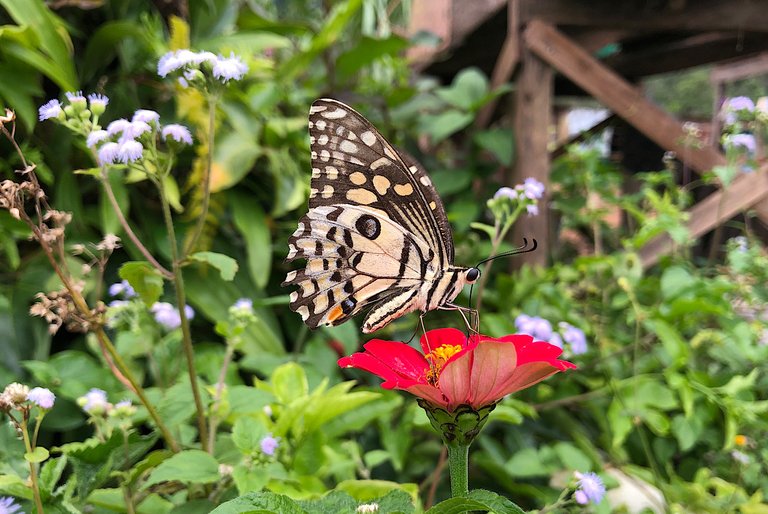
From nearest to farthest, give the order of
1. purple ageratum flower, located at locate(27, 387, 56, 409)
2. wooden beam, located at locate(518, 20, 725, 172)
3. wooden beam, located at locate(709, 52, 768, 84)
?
purple ageratum flower, located at locate(27, 387, 56, 409)
wooden beam, located at locate(518, 20, 725, 172)
wooden beam, located at locate(709, 52, 768, 84)

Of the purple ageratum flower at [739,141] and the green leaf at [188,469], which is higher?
the purple ageratum flower at [739,141]

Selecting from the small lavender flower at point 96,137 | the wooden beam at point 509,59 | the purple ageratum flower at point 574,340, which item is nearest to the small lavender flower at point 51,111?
the small lavender flower at point 96,137

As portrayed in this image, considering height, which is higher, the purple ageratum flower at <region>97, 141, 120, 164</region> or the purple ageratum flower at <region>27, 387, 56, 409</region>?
the purple ageratum flower at <region>97, 141, 120, 164</region>

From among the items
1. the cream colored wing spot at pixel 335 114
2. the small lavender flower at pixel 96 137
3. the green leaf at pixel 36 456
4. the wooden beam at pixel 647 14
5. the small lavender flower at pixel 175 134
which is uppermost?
the wooden beam at pixel 647 14

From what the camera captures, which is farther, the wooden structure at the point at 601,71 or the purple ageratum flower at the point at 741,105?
the wooden structure at the point at 601,71

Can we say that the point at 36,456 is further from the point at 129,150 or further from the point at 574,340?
the point at 574,340

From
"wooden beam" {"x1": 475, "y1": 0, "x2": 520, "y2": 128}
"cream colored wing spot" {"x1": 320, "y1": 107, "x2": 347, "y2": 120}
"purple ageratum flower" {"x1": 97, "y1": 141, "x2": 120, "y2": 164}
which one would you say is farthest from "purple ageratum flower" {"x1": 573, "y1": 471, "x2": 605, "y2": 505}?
"wooden beam" {"x1": 475, "y1": 0, "x2": 520, "y2": 128}

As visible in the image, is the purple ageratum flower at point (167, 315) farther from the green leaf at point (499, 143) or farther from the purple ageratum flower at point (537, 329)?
the green leaf at point (499, 143)

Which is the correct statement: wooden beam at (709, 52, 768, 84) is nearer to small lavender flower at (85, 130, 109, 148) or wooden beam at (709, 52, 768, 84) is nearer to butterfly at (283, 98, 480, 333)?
butterfly at (283, 98, 480, 333)

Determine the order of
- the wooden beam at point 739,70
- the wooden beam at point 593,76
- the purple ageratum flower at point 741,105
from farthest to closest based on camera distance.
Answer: the wooden beam at point 739,70
the wooden beam at point 593,76
the purple ageratum flower at point 741,105
